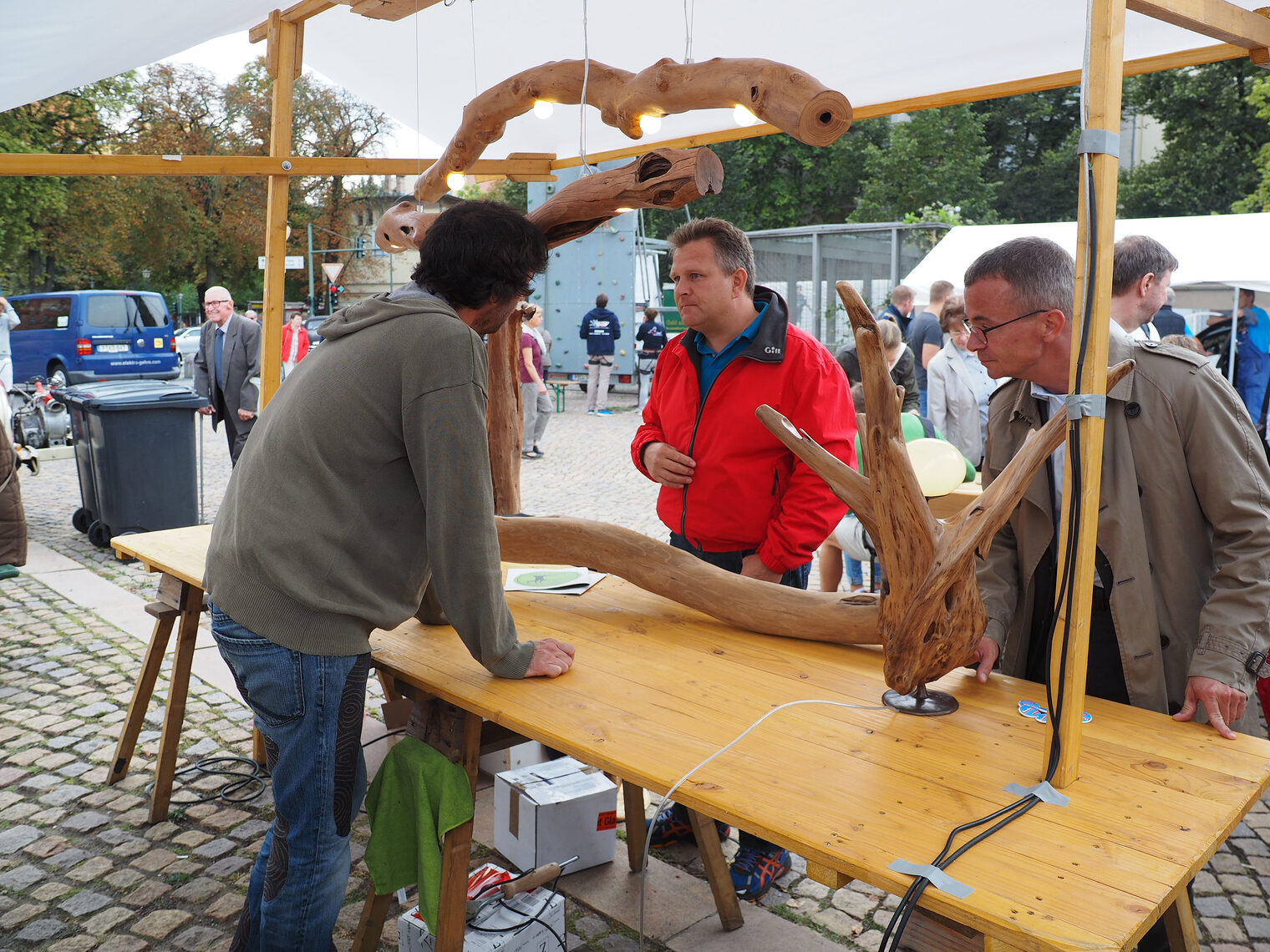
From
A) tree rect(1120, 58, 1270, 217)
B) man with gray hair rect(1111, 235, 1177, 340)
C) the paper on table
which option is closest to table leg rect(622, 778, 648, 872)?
the paper on table

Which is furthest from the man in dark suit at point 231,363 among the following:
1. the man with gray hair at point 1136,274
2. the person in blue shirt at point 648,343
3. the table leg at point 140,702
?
the person in blue shirt at point 648,343

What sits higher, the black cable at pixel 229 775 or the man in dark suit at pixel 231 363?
the man in dark suit at pixel 231 363

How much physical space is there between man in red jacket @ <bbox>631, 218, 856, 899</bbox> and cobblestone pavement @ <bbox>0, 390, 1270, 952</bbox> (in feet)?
1.13

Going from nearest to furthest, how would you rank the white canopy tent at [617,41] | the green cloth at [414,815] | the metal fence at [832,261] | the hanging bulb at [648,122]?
the green cloth at [414,815] → the hanging bulb at [648,122] → the white canopy tent at [617,41] → the metal fence at [832,261]

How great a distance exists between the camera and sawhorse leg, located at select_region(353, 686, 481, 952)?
2.16 meters

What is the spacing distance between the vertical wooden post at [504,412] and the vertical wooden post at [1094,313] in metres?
1.87

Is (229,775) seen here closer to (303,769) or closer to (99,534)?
(303,769)

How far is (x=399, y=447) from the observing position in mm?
1925

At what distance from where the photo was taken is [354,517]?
191 centimetres

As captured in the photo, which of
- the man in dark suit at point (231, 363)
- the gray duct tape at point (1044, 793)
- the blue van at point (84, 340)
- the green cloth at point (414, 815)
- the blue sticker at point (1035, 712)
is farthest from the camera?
the blue van at point (84, 340)

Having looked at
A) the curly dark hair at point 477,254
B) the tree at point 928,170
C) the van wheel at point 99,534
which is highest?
the tree at point 928,170

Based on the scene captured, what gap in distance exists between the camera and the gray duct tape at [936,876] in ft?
4.34

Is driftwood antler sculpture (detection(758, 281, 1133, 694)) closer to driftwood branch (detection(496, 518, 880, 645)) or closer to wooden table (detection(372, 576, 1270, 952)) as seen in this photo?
Result: wooden table (detection(372, 576, 1270, 952))

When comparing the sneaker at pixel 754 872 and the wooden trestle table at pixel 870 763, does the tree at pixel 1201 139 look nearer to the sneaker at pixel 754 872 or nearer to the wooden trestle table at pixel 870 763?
the sneaker at pixel 754 872
